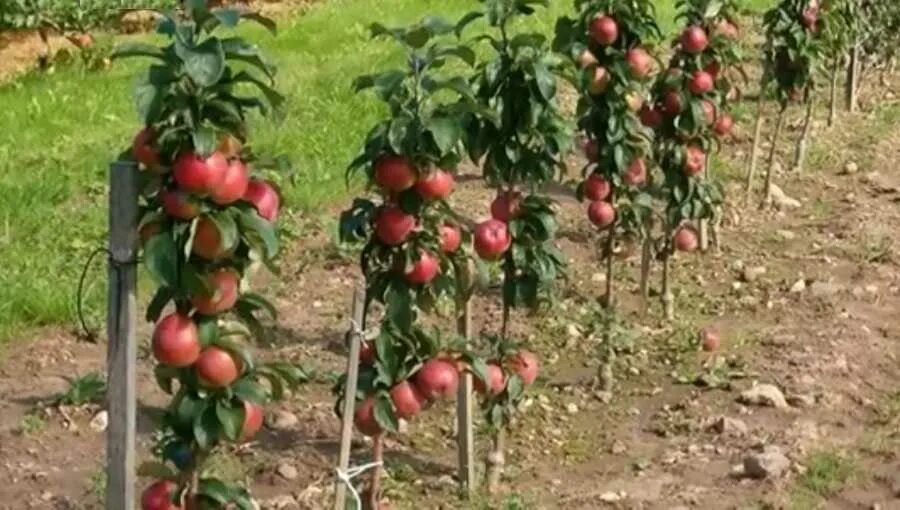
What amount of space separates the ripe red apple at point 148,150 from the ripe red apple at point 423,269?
1042mm

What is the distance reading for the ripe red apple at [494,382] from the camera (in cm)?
479

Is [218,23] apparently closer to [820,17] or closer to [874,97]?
[820,17]

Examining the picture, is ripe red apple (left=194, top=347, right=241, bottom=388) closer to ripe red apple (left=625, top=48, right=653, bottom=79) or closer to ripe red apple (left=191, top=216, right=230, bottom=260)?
ripe red apple (left=191, top=216, right=230, bottom=260)

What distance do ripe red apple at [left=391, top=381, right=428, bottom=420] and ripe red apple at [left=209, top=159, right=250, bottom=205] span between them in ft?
3.66

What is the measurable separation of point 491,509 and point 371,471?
0.64 meters

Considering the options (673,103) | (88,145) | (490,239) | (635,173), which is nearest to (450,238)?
(490,239)

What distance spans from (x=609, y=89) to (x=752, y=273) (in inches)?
85.7

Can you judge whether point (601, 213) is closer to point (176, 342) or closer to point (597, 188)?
point (597, 188)

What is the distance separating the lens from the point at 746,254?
7988 millimetres

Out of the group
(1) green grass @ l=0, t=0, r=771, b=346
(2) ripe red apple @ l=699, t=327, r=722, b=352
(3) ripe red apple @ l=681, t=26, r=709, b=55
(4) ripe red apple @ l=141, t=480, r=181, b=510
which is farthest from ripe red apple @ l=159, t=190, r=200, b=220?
(3) ripe red apple @ l=681, t=26, r=709, b=55

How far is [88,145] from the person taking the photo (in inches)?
351

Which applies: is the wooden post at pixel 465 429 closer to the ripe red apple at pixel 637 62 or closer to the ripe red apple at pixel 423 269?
the ripe red apple at pixel 423 269

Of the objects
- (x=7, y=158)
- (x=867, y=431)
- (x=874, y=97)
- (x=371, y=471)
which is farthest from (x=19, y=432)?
(x=874, y=97)

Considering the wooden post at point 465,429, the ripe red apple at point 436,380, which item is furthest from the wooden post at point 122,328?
the wooden post at point 465,429
